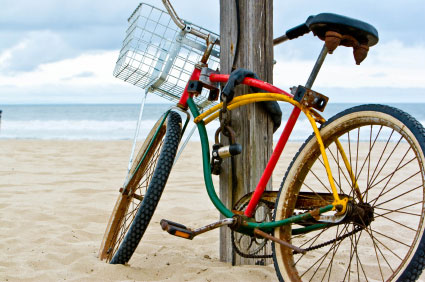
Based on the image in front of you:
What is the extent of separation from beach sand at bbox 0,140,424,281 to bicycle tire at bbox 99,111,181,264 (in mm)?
138

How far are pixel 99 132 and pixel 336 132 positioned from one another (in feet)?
62.7

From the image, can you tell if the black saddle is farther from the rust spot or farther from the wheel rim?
the wheel rim

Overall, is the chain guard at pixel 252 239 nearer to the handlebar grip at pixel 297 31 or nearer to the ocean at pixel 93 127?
the handlebar grip at pixel 297 31

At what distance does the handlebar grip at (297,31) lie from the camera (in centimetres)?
278

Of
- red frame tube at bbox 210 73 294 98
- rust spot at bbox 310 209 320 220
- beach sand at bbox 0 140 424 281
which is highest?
red frame tube at bbox 210 73 294 98

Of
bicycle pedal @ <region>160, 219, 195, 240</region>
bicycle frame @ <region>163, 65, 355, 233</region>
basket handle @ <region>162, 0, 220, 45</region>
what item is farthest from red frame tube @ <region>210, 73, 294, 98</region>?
bicycle pedal @ <region>160, 219, 195, 240</region>

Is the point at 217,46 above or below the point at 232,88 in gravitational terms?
above

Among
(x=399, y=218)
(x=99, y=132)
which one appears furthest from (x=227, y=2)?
(x=99, y=132)

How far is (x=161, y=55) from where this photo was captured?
331cm

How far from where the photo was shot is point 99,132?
20.7m

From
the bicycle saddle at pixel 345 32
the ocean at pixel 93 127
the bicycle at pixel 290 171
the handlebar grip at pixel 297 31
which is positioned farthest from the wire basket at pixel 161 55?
the ocean at pixel 93 127

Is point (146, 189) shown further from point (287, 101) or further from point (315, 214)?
point (315, 214)

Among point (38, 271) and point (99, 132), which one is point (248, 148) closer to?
point (38, 271)

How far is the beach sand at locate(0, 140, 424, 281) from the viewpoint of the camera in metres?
3.02
